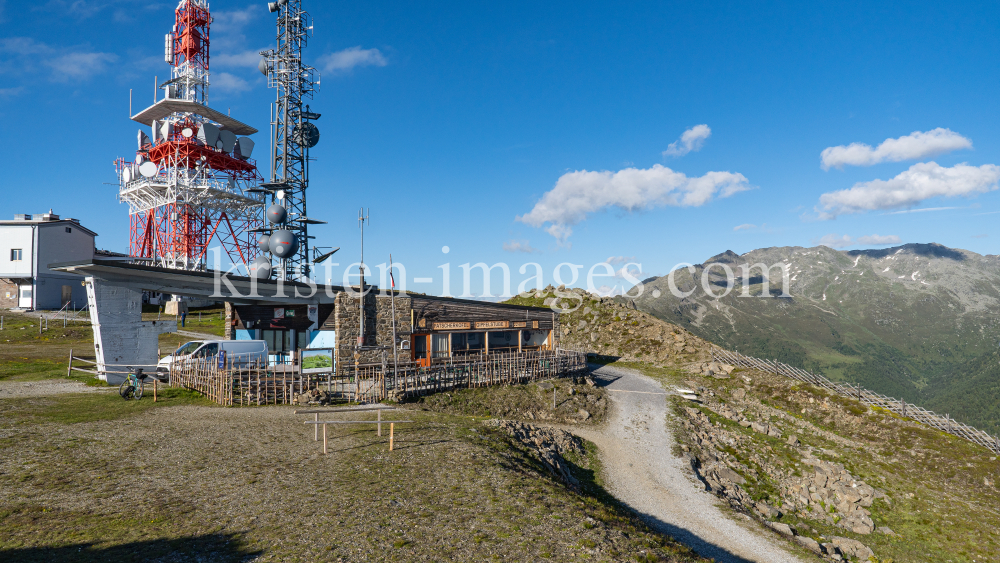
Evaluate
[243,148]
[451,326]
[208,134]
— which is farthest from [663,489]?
[243,148]

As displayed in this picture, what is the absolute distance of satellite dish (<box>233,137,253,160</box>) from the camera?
53250mm

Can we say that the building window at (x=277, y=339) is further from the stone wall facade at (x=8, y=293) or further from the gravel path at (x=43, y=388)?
the stone wall facade at (x=8, y=293)

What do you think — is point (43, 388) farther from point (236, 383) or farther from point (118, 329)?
point (236, 383)

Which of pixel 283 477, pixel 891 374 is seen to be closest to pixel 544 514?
pixel 283 477

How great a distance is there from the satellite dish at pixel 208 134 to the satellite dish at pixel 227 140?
56 centimetres

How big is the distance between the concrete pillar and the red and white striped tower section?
2921 cm

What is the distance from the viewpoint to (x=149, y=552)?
7.79 meters

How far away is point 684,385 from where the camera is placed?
1316 inches

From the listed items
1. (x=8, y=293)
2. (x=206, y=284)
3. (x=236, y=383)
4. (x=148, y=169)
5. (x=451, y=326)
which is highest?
(x=148, y=169)

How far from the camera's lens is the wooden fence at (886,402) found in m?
27.7

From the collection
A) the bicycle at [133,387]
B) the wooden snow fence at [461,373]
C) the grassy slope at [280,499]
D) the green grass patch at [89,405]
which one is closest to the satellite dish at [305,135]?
the wooden snow fence at [461,373]

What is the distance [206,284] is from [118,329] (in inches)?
157

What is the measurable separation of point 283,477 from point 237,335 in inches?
755

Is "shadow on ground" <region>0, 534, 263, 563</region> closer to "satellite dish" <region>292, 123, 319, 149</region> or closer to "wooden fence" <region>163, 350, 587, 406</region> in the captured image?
"wooden fence" <region>163, 350, 587, 406</region>
